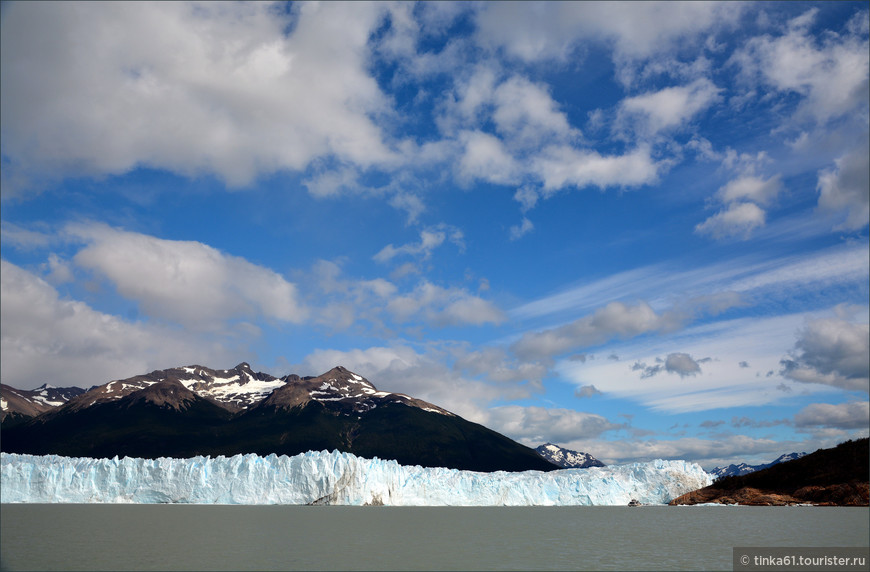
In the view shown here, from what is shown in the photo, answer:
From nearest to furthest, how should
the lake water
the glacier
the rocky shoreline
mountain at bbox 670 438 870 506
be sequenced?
the lake water → the rocky shoreline → mountain at bbox 670 438 870 506 → the glacier

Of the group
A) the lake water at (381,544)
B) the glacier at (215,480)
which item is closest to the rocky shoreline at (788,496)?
the lake water at (381,544)

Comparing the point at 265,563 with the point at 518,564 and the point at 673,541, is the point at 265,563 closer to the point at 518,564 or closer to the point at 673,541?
the point at 518,564

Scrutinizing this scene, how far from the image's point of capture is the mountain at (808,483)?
8369 cm

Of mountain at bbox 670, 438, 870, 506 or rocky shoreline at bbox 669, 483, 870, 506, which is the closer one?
rocky shoreline at bbox 669, 483, 870, 506

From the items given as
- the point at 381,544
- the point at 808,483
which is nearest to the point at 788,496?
the point at 808,483

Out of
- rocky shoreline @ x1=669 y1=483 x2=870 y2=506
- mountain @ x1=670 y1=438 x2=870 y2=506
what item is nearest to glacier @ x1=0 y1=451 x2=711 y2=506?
rocky shoreline @ x1=669 y1=483 x2=870 y2=506

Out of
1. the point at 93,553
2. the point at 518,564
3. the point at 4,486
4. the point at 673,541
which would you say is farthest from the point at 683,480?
the point at 4,486

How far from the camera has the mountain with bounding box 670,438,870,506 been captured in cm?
8369

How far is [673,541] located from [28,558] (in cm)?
3399

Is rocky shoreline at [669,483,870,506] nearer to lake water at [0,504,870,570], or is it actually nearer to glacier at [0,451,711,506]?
lake water at [0,504,870,570]

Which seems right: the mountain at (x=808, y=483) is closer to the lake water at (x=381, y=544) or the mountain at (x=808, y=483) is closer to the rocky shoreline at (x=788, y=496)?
the rocky shoreline at (x=788, y=496)

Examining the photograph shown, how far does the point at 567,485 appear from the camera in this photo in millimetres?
95812

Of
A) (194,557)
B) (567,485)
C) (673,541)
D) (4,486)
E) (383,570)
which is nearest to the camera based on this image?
(383,570)

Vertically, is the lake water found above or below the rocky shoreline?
above
